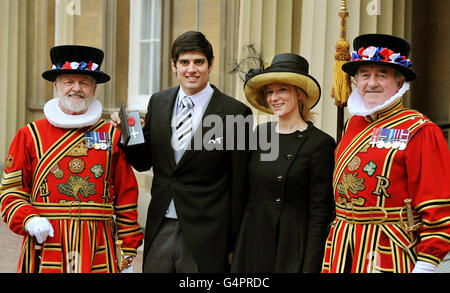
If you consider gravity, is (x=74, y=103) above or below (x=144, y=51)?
below

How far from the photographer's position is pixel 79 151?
3.63 metres

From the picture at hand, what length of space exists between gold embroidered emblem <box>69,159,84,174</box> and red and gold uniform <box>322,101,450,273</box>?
4.34 feet

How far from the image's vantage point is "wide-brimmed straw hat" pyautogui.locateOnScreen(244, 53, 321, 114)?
3.56m

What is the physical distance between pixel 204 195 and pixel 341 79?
1.04m

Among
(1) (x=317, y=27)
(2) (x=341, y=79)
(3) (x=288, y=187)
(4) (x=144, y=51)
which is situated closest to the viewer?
(3) (x=288, y=187)

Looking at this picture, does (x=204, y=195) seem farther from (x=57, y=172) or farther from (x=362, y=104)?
(x=362, y=104)

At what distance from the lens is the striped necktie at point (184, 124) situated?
3740 mm

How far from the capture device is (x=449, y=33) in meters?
7.05

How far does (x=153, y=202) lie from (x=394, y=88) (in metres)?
1.42

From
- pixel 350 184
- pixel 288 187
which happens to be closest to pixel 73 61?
pixel 288 187

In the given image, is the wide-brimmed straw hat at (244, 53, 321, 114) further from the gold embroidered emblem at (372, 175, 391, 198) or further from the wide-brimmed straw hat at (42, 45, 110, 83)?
the wide-brimmed straw hat at (42, 45, 110, 83)

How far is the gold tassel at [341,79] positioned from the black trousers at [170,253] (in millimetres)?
1183

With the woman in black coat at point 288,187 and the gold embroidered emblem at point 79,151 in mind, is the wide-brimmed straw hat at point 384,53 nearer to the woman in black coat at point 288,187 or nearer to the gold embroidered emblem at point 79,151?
the woman in black coat at point 288,187
